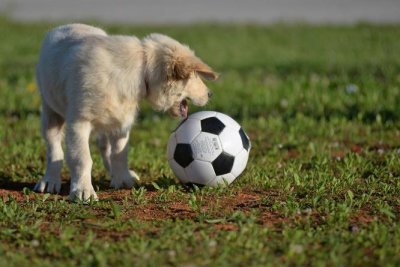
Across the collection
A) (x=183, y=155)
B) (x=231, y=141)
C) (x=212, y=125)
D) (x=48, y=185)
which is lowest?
(x=48, y=185)

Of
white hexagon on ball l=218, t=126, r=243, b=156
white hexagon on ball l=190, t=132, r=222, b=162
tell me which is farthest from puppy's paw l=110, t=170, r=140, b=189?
white hexagon on ball l=218, t=126, r=243, b=156

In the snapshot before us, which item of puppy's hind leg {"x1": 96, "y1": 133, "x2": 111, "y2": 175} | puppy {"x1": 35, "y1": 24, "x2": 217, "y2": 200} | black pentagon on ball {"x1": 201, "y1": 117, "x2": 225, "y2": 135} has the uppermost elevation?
puppy {"x1": 35, "y1": 24, "x2": 217, "y2": 200}

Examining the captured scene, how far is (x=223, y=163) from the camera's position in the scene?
5.09 metres

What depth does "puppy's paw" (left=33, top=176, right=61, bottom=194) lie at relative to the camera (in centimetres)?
548

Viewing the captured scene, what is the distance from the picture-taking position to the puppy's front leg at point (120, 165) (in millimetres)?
5535

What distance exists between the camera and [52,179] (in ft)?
18.2

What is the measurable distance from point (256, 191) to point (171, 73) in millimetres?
1064

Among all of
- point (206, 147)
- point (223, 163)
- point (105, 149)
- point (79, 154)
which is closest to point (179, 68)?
point (206, 147)

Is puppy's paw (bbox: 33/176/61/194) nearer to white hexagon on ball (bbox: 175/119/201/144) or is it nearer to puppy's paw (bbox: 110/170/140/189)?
puppy's paw (bbox: 110/170/140/189)

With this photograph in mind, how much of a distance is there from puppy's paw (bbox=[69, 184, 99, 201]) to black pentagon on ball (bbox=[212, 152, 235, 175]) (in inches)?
35.1

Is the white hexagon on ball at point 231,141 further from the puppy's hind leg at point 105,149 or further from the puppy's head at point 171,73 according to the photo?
the puppy's hind leg at point 105,149

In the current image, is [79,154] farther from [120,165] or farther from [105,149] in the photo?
[105,149]

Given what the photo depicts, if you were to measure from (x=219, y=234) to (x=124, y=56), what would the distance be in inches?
65.1

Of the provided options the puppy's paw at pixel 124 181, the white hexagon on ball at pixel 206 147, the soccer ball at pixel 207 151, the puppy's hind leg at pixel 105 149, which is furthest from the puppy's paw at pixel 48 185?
the white hexagon on ball at pixel 206 147
